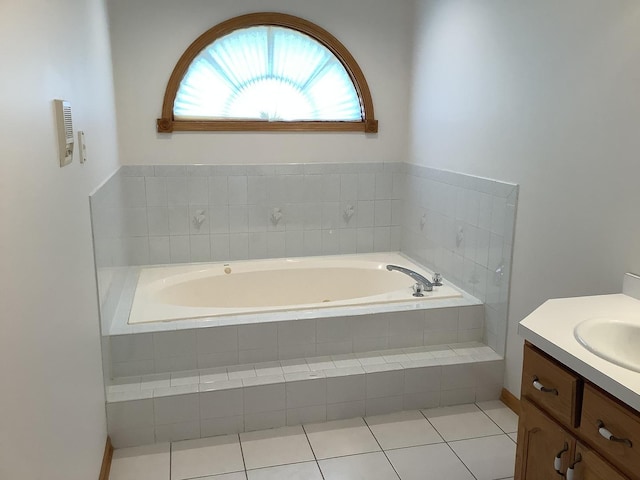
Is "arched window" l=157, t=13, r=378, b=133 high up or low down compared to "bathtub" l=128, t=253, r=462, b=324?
up

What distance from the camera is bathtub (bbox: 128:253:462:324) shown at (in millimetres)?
3438

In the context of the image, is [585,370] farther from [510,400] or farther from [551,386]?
[510,400]

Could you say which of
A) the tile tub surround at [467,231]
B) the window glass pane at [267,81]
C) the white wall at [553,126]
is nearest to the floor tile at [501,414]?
the white wall at [553,126]

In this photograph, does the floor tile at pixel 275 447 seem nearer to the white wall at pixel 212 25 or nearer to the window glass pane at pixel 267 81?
the white wall at pixel 212 25

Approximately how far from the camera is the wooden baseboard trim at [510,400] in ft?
9.18

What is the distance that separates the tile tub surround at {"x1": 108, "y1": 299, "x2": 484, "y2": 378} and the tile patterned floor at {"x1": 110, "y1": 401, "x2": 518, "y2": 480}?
0.36 metres

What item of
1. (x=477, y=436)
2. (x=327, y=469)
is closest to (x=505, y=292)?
(x=477, y=436)

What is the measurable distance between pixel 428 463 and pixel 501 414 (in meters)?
0.59

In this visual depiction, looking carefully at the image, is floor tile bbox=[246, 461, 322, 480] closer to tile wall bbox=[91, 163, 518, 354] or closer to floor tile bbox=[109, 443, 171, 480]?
floor tile bbox=[109, 443, 171, 480]

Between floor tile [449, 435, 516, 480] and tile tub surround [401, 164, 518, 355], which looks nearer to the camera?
floor tile [449, 435, 516, 480]

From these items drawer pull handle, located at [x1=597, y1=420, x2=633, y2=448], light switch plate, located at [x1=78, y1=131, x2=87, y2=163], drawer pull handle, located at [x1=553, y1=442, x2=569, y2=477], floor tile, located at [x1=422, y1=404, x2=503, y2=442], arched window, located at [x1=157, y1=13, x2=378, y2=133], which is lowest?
floor tile, located at [x1=422, y1=404, x2=503, y2=442]

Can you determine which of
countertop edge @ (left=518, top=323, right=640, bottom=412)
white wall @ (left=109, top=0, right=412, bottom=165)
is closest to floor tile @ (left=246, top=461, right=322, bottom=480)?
countertop edge @ (left=518, top=323, right=640, bottom=412)

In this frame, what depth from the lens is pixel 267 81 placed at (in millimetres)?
3742

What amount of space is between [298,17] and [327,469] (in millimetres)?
2700
